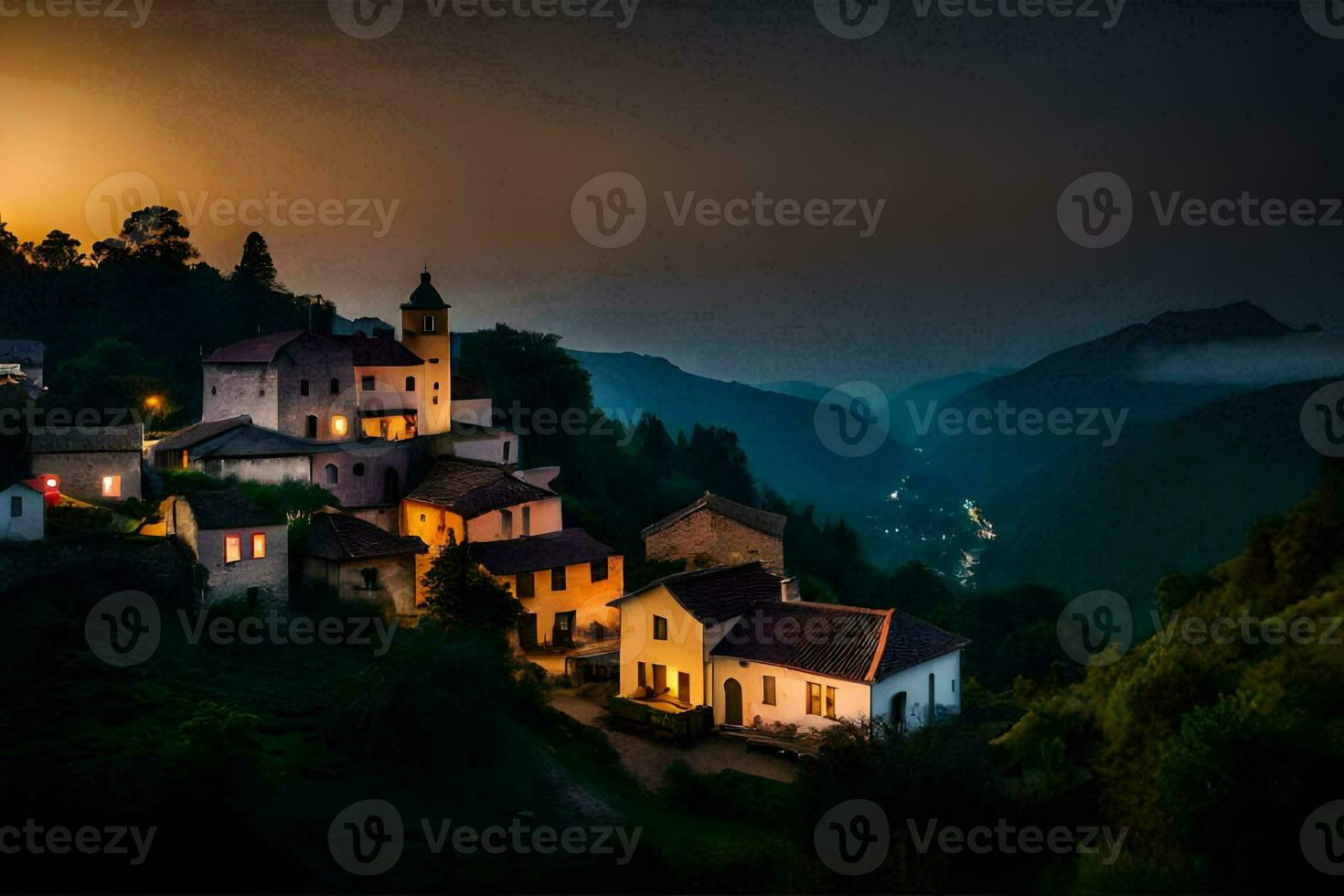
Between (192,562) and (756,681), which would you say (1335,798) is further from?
(192,562)

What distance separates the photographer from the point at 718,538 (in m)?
38.8

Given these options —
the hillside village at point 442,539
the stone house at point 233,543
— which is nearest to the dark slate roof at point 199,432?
the hillside village at point 442,539

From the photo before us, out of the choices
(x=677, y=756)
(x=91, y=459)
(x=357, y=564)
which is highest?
(x=91, y=459)

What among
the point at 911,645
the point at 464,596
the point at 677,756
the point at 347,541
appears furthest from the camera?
the point at 464,596

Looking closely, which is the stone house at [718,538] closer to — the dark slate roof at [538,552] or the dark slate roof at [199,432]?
the dark slate roof at [538,552]

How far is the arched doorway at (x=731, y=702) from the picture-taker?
2638cm

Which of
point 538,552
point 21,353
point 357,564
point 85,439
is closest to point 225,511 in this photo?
point 357,564

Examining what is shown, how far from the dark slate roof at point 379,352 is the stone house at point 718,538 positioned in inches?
439

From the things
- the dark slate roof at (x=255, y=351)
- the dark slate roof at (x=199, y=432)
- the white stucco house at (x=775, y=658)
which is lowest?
the white stucco house at (x=775, y=658)

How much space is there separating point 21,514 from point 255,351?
12526 millimetres

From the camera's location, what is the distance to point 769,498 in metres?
74.9

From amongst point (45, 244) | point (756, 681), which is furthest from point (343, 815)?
point (45, 244)

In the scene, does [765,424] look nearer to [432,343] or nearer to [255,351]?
[432,343]

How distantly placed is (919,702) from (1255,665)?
7338 mm
